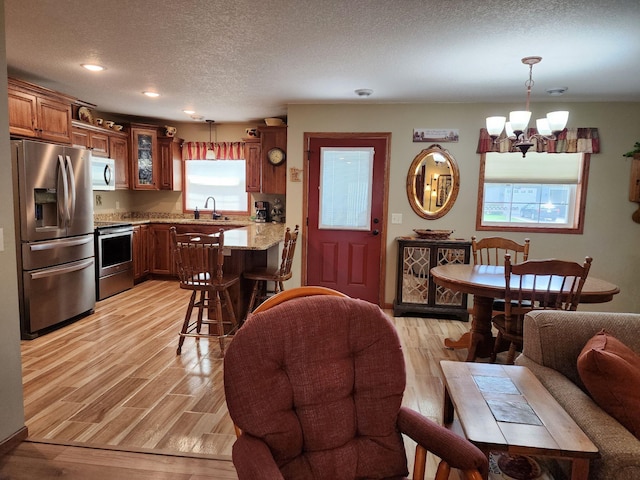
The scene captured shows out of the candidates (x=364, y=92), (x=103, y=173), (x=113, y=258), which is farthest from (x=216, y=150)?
(x=364, y=92)

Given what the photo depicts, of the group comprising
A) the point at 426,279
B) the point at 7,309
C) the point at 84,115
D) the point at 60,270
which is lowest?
the point at 426,279

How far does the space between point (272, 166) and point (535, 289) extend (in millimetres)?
3838

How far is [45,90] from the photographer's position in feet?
12.7

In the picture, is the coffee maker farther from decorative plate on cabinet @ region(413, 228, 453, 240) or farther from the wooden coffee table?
the wooden coffee table

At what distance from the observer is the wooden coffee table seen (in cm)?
125

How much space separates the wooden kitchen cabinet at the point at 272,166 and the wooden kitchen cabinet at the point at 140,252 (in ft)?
6.08

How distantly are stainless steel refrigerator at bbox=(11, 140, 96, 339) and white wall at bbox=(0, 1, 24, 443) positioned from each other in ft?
5.52

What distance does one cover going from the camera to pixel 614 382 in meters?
1.49

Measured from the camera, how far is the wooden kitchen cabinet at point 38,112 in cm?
358

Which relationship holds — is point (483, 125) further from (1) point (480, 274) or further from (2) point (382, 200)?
(1) point (480, 274)

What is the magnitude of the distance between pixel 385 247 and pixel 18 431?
3.73 metres

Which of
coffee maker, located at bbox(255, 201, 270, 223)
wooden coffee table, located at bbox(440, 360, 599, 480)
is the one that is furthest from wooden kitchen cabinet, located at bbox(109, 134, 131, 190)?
wooden coffee table, located at bbox(440, 360, 599, 480)

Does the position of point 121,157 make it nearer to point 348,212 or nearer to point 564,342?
point 348,212

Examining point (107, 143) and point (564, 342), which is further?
point (107, 143)
